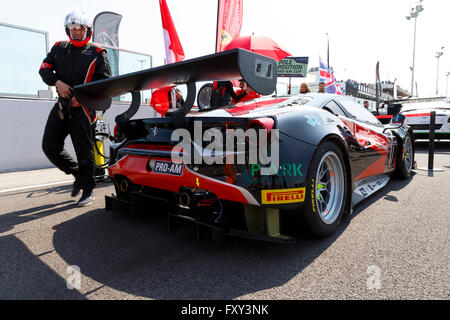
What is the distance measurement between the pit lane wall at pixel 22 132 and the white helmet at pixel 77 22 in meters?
3.58

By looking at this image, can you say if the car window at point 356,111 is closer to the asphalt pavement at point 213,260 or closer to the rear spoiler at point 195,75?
the asphalt pavement at point 213,260

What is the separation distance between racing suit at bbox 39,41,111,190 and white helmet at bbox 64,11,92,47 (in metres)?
0.07

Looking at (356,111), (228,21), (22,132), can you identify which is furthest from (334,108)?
(228,21)

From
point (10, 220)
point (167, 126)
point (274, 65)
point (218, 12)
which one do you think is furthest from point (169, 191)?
point (218, 12)

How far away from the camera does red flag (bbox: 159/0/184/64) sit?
24.9ft

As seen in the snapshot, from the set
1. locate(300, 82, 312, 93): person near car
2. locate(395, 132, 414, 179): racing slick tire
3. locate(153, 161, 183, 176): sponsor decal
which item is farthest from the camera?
locate(300, 82, 312, 93): person near car

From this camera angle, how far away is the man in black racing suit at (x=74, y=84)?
10.4 feet

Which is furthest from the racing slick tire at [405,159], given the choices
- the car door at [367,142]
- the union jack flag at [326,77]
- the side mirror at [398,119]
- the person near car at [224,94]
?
the union jack flag at [326,77]

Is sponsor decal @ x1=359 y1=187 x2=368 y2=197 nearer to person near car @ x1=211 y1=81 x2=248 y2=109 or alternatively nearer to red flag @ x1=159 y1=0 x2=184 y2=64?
person near car @ x1=211 y1=81 x2=248 y2=109

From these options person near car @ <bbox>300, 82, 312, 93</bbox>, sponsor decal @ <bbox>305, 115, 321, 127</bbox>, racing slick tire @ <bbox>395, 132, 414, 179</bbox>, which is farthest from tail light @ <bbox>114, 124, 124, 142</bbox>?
racing slick tire @ <bbox>395, 132, 414, 179</bbox>

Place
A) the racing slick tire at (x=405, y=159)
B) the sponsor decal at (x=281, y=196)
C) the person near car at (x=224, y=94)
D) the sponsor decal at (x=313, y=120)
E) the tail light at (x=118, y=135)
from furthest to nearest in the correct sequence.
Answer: the person near car at (x=224, y=94)
the racing slick tire at (x=405, y=159)
the tail light at (x=118, y=135)
the sponsor decal at (x=313, y=120)
the sponsor decal at (x=281, y=196)

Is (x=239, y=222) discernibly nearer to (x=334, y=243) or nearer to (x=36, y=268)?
(x=334, y=243)

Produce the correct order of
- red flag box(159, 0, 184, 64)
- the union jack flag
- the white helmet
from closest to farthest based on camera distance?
1. the white helmet
2. red flag box(159, 0, 184, 64)
3. the union jack flag

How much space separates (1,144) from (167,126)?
498 centimetres
